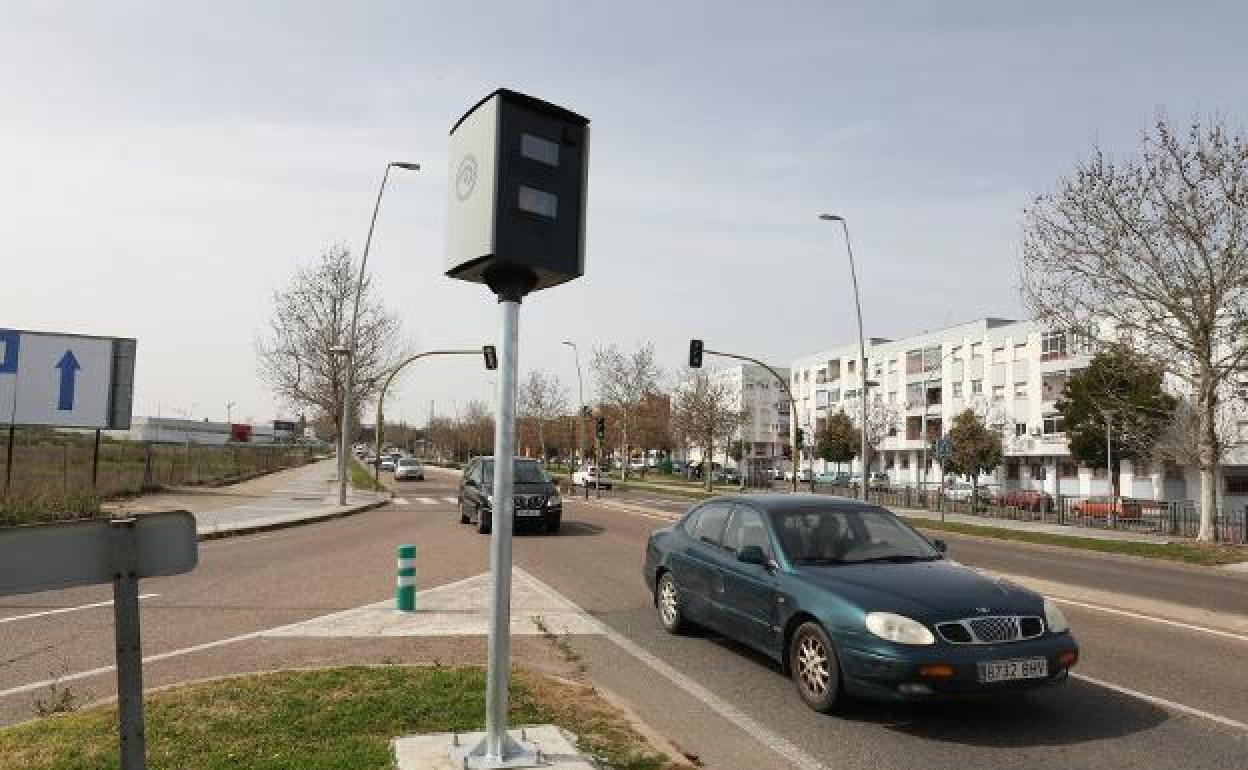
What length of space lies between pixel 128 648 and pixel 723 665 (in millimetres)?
5132

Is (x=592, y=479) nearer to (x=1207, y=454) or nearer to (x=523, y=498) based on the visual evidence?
(x=523, y=498)

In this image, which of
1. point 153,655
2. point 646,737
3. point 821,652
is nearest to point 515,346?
point 646,737

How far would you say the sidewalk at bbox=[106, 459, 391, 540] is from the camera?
20875 mm

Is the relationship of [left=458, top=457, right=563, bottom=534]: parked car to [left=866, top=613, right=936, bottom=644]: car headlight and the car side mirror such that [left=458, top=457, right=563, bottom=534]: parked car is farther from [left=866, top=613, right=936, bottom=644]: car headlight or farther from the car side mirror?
[left=866, top=613, right=936, bottom=644]: car headlight

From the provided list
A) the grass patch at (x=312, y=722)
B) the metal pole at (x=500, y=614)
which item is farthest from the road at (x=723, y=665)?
the metal pole at (x=500, y=614)

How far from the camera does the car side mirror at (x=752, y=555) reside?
6980mm

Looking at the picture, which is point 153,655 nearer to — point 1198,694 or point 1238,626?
point 1198,694

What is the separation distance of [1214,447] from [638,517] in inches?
597

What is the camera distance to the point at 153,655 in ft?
24.8

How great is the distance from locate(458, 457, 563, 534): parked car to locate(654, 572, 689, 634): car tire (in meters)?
10.1

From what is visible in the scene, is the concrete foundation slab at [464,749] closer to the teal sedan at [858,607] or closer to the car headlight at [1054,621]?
the teal sedan at [858,607]

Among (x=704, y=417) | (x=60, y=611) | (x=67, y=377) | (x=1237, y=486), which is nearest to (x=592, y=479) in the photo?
(x=704, y=417)

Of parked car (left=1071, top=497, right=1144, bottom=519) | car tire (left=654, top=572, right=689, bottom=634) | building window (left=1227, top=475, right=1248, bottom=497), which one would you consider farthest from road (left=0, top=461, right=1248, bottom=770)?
building window (left=1227, top=475, right=1248, bottom=497)

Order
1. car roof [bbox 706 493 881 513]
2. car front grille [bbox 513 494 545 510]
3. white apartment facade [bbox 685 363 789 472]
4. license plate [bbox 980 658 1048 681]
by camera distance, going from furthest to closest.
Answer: white apartment facade [bbox 685 363 789 472] < car front grille [bbox 513 494 545 510] < car roof [bbox 706 493 881 513] < license plate [bbox 980 658 1048 681]
